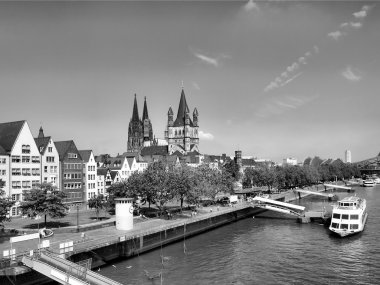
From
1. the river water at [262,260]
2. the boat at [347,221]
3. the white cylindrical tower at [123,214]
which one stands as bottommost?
the river water at [262,260]

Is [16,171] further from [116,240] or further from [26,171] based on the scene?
[116,240]

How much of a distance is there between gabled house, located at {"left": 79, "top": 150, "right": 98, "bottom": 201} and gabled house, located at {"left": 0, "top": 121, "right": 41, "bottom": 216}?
61.0ft

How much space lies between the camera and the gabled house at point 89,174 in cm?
10931

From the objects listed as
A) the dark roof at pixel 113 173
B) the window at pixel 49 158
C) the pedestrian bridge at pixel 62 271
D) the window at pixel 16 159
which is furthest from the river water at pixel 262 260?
the dark roof at pixel 113 173

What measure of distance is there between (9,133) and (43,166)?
10.8 metres

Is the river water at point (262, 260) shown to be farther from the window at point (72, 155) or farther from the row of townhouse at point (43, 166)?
the window at point (72, 155)

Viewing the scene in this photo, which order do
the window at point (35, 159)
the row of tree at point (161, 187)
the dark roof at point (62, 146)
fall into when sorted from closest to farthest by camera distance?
the row of tree at point (161, 187) → the window at point (35, 159) → the dark roof at point (62, 146)

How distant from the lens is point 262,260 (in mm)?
59000

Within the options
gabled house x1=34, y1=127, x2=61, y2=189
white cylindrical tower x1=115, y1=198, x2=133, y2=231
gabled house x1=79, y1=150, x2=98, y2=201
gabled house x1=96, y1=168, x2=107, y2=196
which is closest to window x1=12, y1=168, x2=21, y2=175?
gabled house x1=34, y1=127, x2=61, y2=189

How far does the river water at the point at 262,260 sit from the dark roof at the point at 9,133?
133ft

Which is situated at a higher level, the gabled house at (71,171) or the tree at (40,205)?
the gabled house at (71,171)

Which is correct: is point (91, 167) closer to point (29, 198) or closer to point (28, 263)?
point (29, 198)

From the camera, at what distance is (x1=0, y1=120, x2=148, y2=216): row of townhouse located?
84938 mm

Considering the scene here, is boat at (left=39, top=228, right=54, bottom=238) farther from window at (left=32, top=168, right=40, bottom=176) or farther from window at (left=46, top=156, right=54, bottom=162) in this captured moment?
window at (left=46, top=156, right=54, bottom=162)
